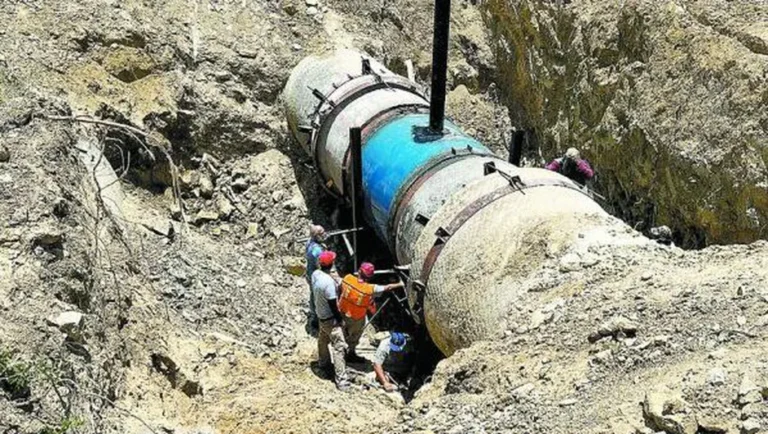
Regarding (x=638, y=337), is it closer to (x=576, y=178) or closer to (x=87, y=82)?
(x=576, y=178)

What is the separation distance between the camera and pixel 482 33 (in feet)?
41.1

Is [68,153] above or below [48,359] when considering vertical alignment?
above

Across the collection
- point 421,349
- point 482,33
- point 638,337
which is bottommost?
point 421,349

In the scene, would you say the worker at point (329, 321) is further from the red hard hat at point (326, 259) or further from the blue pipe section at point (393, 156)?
the blue pipe section at point (393, 156)

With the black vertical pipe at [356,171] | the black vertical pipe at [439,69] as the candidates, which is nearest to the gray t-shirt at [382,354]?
the black vertical pipe at [356,171]

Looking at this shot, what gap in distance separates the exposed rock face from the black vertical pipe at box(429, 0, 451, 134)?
107 inches

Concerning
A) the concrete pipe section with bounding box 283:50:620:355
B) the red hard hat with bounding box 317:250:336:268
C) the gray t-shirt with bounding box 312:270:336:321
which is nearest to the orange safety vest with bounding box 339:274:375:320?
the gray t-shirt with bounding box 312:270:336:321

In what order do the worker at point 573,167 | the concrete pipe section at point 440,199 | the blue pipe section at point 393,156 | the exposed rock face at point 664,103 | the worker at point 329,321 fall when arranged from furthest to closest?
the worker at point 573,167 → the exposed rock face at point 664,103 → the blue pipe section at point 393,156 → the worker at point 329,321 → the concrete pipe section at point 440,199

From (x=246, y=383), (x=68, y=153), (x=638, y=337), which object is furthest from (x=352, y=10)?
(x=638, y=337)

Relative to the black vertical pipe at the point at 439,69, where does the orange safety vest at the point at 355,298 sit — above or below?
below

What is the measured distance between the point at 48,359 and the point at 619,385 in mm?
3355

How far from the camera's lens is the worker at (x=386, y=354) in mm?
7578

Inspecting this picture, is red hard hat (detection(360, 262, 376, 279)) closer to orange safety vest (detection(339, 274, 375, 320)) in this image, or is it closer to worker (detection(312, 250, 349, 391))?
orange safety vest (detection(339, 274, 375, 320))

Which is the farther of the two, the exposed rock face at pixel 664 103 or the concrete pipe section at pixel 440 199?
the exposed rock face at pixel 664 103
